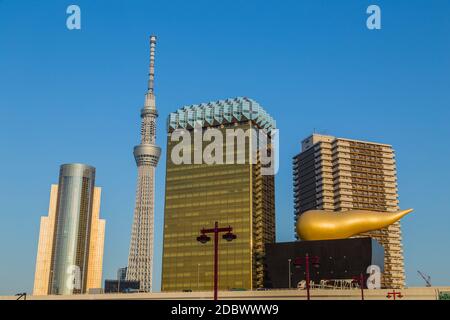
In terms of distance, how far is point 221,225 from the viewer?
184625 mm

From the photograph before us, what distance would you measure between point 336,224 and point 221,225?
7221 centimetres

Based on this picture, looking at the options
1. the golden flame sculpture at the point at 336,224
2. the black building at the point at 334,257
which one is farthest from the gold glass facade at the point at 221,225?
the golden flame sculpture at the point at 336,224

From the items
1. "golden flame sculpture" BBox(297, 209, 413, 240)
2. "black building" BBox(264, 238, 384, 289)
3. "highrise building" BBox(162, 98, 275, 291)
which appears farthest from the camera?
"highrise building" BBox(162, 98, 275, 291)

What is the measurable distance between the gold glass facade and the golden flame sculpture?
209 feet

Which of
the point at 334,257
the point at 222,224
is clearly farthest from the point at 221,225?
the point at 334,257

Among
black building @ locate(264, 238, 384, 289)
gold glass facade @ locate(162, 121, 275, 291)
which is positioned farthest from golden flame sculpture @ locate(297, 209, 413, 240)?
gold glass facade @ locate(162, 121, 275, 291)

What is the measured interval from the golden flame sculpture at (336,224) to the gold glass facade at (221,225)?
63844 millimetres

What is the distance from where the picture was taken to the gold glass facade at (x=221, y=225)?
18288 cm

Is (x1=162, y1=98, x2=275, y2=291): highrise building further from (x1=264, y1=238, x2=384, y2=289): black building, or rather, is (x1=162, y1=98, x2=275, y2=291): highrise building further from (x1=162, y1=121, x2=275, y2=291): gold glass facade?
(x1=264, y1=238, x2=384, y2=289): black building

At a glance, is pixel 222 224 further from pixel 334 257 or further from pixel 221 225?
pixel 334 257

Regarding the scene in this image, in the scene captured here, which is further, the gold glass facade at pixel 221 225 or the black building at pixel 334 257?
the gold glass facade at pixel 221 225

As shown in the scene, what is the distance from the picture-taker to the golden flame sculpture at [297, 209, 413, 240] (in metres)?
114

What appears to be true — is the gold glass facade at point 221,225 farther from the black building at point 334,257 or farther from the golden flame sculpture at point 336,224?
the golden flame sculpture at point 336,224
